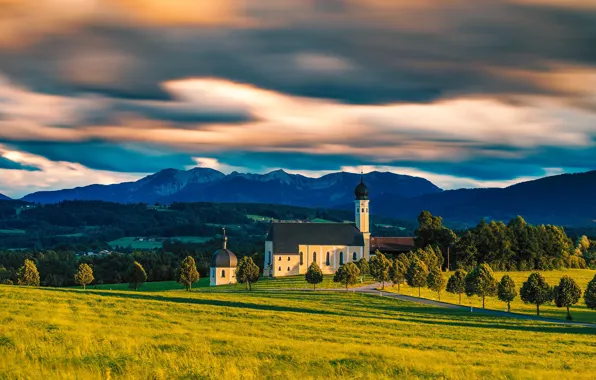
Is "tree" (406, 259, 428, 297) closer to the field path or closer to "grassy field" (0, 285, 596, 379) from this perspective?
the field path

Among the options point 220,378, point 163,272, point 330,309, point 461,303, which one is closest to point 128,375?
point 220,378

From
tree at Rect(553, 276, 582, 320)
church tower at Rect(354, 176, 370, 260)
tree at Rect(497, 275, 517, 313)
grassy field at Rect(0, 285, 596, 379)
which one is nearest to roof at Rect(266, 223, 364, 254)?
church tower at Rect(354, 176, 370, 260)

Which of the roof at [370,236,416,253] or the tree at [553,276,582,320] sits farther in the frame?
the roof at [370,236,416,253]

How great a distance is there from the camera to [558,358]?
3644cm

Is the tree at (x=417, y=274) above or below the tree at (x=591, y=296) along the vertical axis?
above

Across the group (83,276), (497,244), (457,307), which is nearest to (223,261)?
(83,276)

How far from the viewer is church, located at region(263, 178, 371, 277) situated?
456ft

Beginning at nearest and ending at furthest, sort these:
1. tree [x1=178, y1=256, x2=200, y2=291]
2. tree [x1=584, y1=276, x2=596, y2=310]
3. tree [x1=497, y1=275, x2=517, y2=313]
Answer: tree [x1=584, y1=276, x2=596, y2=310] → tree [x1=497, y1=275, x2=517, y2=313] → tree [x1=178, y1=256, x2=200, y2=291]

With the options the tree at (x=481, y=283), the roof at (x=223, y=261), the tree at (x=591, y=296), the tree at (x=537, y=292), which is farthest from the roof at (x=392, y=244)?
the tree at (x=591, y=296)

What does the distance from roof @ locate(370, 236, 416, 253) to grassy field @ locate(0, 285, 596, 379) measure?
80.2 m

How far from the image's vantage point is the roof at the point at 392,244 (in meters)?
154

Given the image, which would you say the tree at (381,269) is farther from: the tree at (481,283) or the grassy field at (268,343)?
the grassy field at (268,343)

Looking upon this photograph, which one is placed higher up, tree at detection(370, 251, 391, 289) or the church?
the church

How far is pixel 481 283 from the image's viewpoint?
3250 inches
